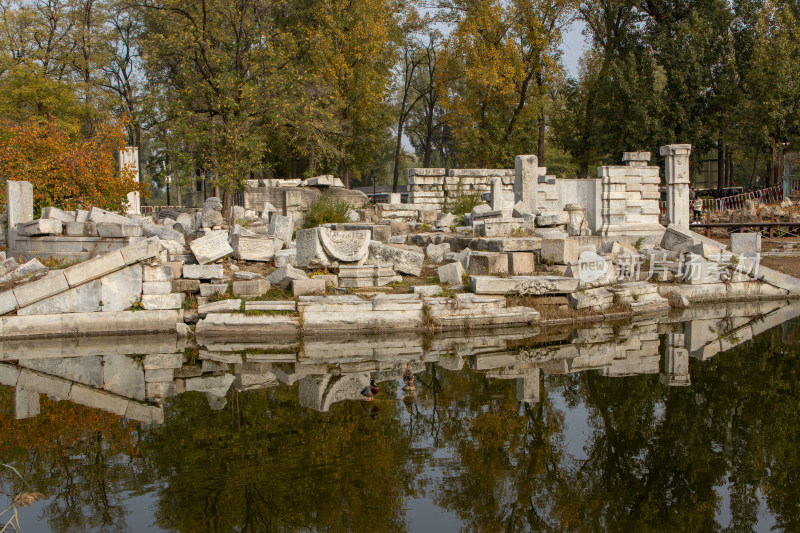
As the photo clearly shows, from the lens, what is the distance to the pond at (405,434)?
5.54 m

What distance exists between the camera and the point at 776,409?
7.91m

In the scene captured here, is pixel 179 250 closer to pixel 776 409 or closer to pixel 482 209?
pixel 482 209

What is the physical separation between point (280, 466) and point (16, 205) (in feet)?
37.0

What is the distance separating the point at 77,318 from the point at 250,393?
181 inches

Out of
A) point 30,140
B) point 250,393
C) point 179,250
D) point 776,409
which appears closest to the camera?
point 776,409

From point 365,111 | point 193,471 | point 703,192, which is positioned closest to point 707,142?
point 703,192

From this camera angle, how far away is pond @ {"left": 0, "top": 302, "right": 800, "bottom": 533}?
18.2 ft

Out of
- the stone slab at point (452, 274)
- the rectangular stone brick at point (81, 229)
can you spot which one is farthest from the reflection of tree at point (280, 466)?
the rectangular stone brick at point (81, 229)

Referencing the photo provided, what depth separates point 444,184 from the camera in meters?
21.6

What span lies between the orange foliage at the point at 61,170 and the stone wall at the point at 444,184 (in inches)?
308

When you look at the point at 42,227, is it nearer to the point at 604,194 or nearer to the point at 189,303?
the point at 189,303

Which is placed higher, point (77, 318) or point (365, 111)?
point (365, 111)

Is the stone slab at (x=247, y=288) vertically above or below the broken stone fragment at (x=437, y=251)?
below

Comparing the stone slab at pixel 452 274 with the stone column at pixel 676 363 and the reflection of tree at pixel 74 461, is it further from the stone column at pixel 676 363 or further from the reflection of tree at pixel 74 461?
the reflection of tree at pixel 74 461
